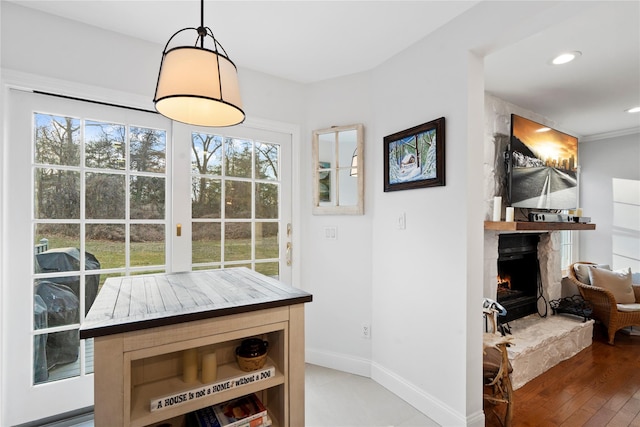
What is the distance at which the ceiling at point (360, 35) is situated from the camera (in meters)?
1.78

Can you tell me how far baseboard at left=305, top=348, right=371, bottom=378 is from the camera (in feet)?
8.18

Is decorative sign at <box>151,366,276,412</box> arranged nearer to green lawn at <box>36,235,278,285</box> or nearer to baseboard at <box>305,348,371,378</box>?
green lawn at <box>36,235,278,285</box>

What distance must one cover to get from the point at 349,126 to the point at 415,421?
7.13ft

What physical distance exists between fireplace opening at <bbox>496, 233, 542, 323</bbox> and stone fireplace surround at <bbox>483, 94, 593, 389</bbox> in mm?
120

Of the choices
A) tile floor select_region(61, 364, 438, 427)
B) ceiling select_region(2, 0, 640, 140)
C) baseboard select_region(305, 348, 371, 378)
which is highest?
ceiling select_region(2, 0, 640, 140)

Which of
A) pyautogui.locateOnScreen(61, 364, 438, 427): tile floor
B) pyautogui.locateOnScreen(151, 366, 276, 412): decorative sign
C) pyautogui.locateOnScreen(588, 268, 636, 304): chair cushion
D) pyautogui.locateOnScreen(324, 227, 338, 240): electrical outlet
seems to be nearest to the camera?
pyautogui.locateOnScreen(151, 366, 276, 412): decorative sign

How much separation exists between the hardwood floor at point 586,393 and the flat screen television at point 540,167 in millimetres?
1502

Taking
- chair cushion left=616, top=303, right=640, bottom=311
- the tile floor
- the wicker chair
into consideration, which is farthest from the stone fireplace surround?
the tile floor

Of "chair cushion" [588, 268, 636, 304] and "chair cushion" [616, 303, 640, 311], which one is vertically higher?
"chair cushion" [588, 268, 636, 304]

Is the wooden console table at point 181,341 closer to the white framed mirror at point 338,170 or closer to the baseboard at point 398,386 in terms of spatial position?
the baseboard at point 398,386

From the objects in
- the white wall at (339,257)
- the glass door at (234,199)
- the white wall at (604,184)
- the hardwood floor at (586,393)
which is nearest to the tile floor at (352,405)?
the white wall at (339,257)

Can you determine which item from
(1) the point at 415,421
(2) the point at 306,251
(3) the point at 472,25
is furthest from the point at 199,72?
(1) the point at 415,421

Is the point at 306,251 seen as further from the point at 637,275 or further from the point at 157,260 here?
the point at 637,275

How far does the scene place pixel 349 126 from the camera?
8.41 ft
